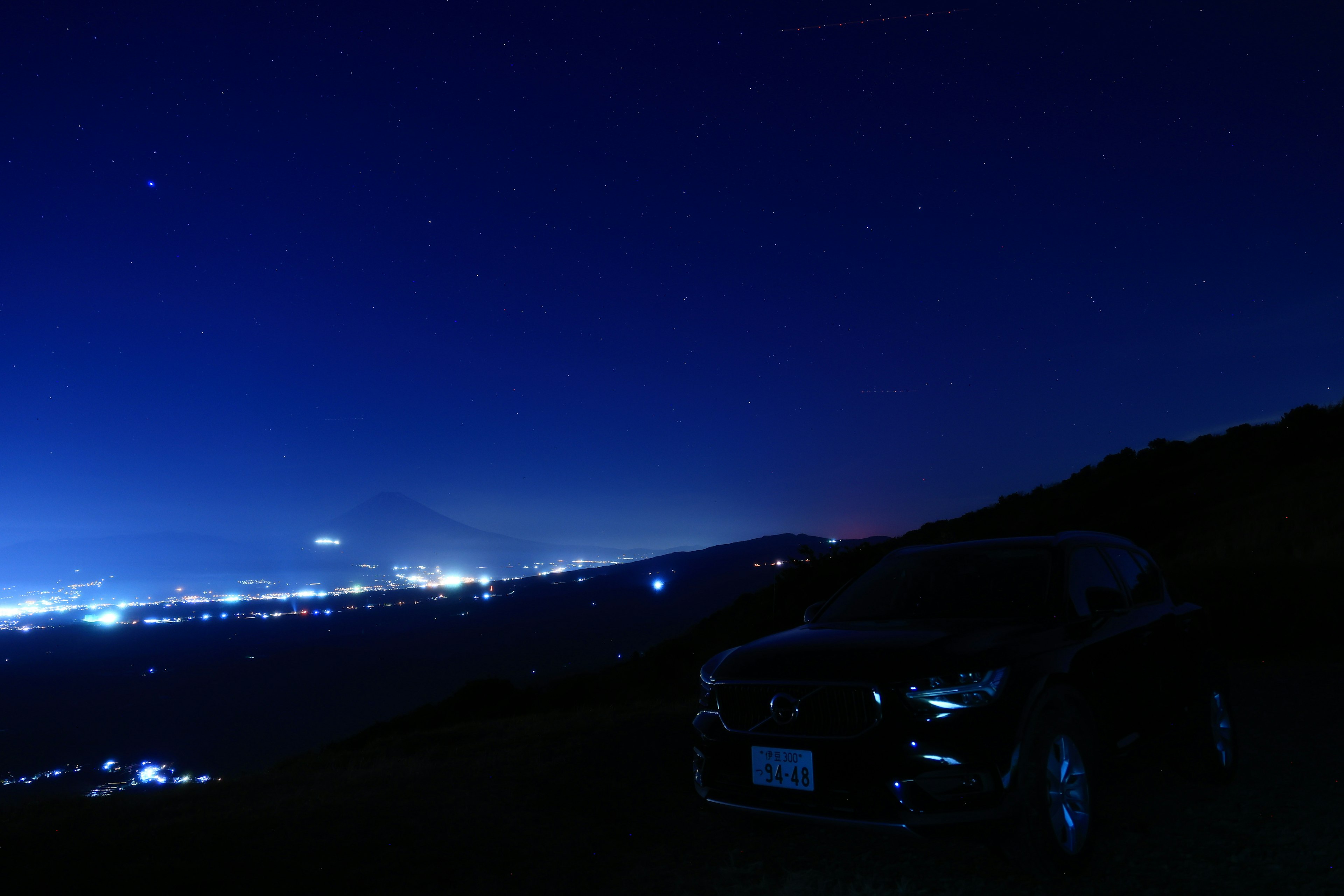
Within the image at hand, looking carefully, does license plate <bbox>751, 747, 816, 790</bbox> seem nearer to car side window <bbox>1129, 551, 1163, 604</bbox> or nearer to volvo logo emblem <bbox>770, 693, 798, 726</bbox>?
volvo logo emblem <bbox>770, 693, 798, 726</bbox>

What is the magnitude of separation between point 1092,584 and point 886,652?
6.11ft

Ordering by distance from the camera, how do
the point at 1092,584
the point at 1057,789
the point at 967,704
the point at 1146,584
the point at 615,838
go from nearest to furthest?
the point at 967,704 < the point at 1057,789 < the point at 1092,584 < the point at 615,838 < the point at 1146,584

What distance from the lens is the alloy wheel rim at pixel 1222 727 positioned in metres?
5.29

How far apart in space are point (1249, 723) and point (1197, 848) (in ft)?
13.5

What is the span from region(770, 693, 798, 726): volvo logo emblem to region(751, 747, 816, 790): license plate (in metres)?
0.13

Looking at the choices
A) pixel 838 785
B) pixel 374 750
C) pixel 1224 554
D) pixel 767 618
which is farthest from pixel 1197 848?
pixel 767 618

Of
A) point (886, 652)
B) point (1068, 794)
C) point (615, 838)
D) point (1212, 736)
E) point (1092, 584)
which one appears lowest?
point (615, 838)

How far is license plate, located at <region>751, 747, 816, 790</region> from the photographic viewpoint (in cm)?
363

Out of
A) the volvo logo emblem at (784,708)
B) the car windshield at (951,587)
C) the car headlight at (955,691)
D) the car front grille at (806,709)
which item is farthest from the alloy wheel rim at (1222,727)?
the volvo logo emblem at (784,708)

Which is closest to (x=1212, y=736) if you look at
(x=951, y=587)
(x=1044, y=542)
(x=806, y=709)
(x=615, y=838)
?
(x=1044, y=542)

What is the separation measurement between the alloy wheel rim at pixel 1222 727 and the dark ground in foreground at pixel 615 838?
8.3 inches

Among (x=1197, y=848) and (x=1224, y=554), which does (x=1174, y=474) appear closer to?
(x=1224, y=554)

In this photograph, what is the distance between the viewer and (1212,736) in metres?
5.23

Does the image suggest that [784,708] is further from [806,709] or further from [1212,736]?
[1212,736]
